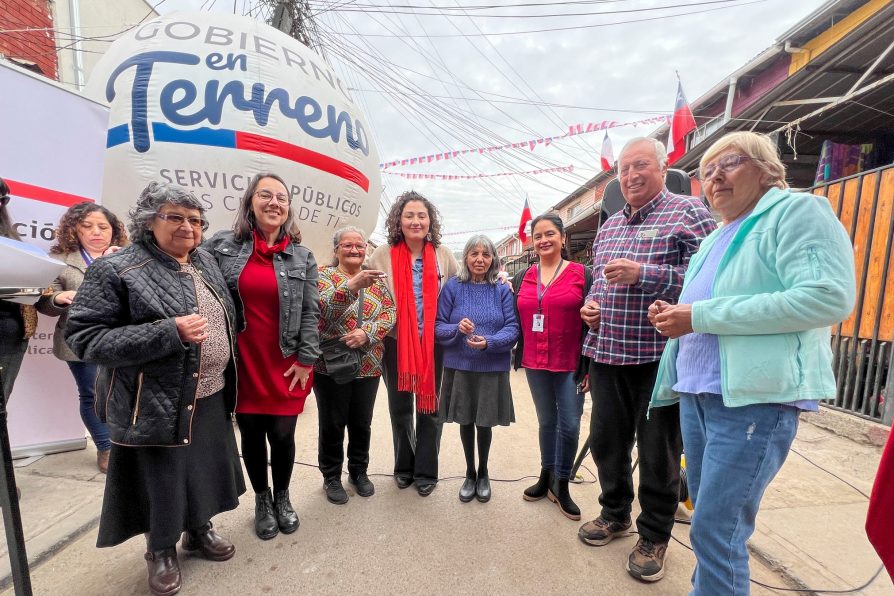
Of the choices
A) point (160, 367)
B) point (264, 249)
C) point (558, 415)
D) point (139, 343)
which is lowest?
point (558, 415)

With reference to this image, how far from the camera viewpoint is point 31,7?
5141 millimetres

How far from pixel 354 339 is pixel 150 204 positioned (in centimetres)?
118

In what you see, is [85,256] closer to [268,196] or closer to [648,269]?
[268,196]

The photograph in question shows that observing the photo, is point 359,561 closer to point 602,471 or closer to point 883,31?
point 602,471

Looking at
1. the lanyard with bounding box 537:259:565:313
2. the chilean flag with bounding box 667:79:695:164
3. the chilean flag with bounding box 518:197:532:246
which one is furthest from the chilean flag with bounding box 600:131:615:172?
the lanyard with bounding box 537:259:565:313

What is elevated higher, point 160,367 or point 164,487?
point 160,367

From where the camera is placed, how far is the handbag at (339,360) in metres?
2.36

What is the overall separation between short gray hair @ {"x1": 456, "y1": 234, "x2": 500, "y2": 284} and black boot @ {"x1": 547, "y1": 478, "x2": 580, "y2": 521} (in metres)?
1.36

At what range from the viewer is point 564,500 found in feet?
8.14

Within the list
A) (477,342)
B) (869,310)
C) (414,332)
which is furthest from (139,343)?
(869,310)

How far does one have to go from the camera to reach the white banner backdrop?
2484 millimetres

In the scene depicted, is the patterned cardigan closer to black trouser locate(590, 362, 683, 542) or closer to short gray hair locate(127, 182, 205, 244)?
short gray hair locate(127, 182, 205, 244)

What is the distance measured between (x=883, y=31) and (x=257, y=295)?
20.0 ft

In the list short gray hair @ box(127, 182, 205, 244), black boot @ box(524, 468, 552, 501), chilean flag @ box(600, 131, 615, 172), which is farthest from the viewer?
chilean flag @ box(600, 131, 615, 172)
